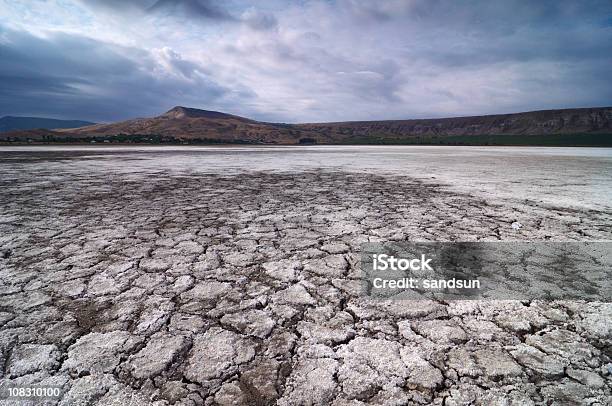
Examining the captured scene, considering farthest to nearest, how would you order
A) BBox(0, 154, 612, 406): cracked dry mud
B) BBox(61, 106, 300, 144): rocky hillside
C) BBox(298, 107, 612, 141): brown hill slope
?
BBox(298, 107, 612, 141): brown hill slope
BBox(61, 106, 300, 144): rocky hillside
BBox(0, 154, 612, 406): cracked dry mud

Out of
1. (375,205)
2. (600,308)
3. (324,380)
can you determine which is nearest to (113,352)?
(324,380)

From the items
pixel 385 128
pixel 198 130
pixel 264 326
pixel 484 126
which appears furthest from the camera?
pixel 385 128

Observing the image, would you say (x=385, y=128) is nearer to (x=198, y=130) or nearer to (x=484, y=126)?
(x=484, y=126)

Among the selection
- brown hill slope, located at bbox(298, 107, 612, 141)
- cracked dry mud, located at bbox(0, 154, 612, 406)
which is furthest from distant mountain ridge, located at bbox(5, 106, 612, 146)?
cracked dry mud, located at bbox(0, 154, 612, 406)

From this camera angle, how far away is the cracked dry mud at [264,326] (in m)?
1.35

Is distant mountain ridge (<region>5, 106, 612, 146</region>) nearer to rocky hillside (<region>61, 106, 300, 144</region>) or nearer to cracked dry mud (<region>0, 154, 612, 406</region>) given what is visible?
rocky hillside (<region>61, 106, 300, 144</region>)

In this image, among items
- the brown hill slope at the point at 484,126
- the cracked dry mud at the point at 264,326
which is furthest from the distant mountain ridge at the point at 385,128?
the cracked dry mud at the point at 264,326

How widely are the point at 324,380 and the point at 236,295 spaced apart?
0.94m

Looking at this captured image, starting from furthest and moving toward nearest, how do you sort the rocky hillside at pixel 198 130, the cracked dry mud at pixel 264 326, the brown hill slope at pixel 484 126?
the brown hill slope at pixel 484 126 < the rocky hillside at pixel 198 130 < the cracked dry mud at pixel 264 326

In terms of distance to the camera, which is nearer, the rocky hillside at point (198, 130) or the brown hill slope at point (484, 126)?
the rocky hillside at point (198, 130)

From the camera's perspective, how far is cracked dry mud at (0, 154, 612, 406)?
4.42 ft

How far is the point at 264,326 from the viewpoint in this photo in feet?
5.86

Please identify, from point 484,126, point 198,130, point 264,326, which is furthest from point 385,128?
point 264,326

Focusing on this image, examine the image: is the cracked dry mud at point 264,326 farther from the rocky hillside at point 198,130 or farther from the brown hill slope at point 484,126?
the brown hill slope at point 484,126
